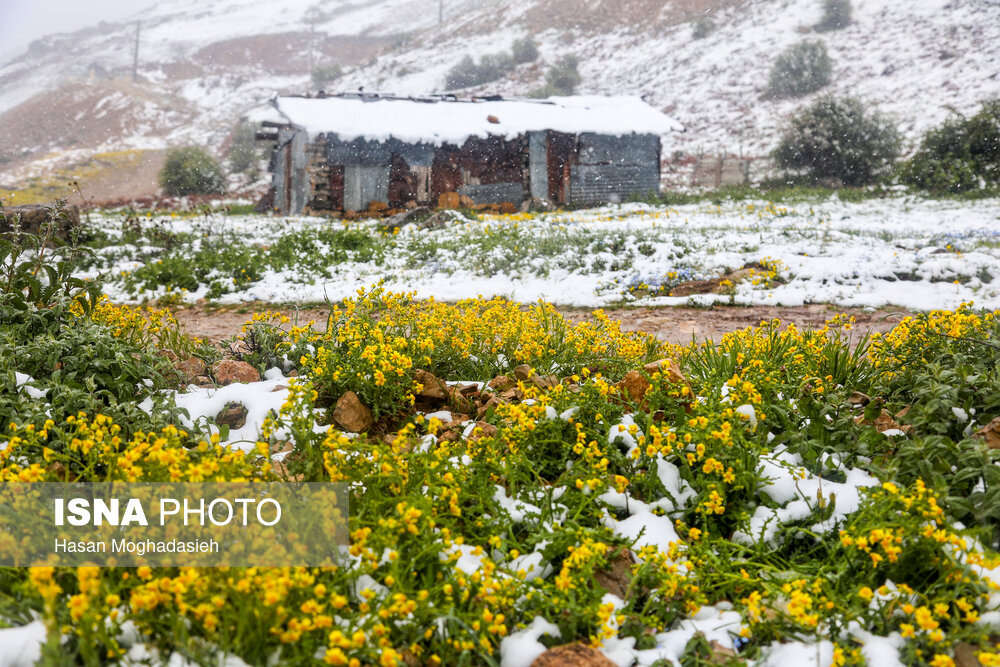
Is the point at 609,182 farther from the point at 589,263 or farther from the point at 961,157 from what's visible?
the point at 589,263

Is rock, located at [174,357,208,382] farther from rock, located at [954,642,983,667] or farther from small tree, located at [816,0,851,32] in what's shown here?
small tree, located at [816,0,851,32]

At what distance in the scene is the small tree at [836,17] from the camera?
125 ft

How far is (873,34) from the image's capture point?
36344mm

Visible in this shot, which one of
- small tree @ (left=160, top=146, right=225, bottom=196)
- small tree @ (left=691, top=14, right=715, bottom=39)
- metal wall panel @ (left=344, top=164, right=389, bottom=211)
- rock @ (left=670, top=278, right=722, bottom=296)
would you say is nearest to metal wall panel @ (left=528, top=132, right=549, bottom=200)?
metal wall panel @ (left=344, top=164, right=389, bottom=211)

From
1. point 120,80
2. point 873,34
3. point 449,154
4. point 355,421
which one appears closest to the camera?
point 355,421

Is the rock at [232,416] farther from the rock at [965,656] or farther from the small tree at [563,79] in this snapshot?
the small tree at [563,79]

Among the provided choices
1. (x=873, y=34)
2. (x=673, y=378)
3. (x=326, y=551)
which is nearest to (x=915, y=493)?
(x=673, y=378)

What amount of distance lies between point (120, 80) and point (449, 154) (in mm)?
54217

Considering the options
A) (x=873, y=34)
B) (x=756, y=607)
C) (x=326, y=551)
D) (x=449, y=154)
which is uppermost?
(x=873, y=34)

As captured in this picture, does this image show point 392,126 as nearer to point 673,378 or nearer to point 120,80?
point 673,378

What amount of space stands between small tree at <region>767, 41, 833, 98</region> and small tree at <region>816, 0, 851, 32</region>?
5046mm

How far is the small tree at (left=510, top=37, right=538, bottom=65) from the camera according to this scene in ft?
149

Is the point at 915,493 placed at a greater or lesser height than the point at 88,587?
lesser

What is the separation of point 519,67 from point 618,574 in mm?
47667
